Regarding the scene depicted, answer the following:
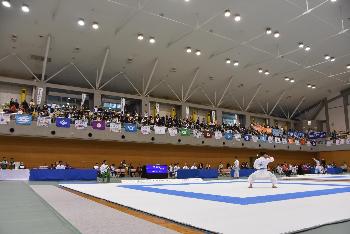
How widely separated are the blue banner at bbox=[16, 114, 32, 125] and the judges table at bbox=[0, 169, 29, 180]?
11.2ft

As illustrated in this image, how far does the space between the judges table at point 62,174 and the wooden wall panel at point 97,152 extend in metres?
4.58

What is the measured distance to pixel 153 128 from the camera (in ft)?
83.1

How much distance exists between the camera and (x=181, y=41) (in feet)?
75.6

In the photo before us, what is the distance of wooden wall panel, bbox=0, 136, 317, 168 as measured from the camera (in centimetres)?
2242

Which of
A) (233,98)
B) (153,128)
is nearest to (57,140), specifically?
(153,128)

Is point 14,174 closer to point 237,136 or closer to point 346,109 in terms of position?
point 237,136

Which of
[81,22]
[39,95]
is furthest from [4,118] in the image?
[81,22]

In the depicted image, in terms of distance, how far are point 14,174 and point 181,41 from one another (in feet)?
49.4

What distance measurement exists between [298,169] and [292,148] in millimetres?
6058

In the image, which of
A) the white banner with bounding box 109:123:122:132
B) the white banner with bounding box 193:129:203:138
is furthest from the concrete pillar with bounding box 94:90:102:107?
the white banner with bounding box 193:129:203:138

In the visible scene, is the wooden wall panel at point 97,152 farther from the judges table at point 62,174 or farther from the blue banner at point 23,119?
the judges table at point 62,174

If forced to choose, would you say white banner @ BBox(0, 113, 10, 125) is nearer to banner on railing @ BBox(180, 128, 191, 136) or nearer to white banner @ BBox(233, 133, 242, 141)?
banner on railing @ BBox(180, 128, 191, 136)

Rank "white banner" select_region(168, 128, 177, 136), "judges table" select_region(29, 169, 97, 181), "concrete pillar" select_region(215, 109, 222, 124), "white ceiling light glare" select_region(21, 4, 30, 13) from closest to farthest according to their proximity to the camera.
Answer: "white ceiling light glare" select_region(21, 4, 30, 13)
"judges table" select_region(29, 169, 97, 181)
"white banner" select_region(168, 128, 177, 136)
"concrete pillar" select_region(215, 109, 222, 124)

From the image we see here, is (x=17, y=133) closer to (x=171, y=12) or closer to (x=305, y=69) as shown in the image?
(x=171, y=12)
